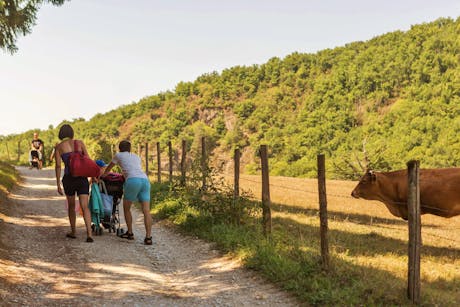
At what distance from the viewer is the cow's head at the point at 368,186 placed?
11.0 m

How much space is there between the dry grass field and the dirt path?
159cm

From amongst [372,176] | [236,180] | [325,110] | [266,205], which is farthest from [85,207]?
[325,110]

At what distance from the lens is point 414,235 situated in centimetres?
508

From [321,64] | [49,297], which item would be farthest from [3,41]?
[321,64]

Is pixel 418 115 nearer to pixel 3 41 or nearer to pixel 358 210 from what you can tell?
pixel 358 210

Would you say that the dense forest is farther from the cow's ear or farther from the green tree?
the cow's ear

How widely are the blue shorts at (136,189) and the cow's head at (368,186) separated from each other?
19.4 ft

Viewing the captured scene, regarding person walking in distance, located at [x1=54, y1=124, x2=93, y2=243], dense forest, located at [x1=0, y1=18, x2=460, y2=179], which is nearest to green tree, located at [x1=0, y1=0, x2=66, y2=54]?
person walking in distance, located at [x1=54, y1=124, x2=93, y2=243]

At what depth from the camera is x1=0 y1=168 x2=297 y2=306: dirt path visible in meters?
5.32

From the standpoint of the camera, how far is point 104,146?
99.2 feet

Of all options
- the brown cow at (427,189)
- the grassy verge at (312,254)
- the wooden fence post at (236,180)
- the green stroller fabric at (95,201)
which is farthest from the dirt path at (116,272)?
the brown cow at (427,189)

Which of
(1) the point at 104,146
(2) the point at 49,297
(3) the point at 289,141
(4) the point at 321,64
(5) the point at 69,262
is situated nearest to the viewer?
(2) the point at 49,297

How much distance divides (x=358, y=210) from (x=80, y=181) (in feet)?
37.8

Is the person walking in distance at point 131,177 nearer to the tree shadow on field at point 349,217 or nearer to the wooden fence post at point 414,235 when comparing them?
the wooden fence post at point 414,235
